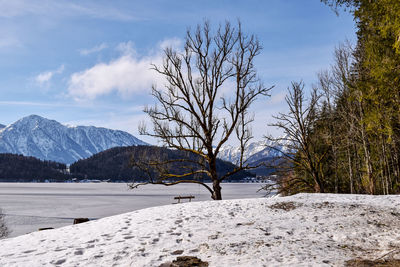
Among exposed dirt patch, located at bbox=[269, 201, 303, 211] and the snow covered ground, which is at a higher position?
exposed dirt patch, located at bbox=[269, 201, 303, 211]

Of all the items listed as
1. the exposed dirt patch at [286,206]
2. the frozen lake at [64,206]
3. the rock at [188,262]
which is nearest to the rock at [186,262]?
the rock at [188,262]

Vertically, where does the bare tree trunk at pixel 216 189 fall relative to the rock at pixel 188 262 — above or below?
above

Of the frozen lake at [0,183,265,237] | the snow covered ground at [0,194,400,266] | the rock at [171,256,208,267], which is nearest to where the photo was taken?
the rock at [171,256,208,267]

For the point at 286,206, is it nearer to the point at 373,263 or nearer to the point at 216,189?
the point at 373,263

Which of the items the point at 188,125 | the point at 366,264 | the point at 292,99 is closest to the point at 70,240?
the point at 366,264

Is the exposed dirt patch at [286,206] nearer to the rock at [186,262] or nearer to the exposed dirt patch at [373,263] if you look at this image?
the exposed dirt patch at [373,263]

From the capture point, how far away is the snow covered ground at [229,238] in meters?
5.81

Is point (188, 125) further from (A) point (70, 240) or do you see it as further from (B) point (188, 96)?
(A) point (70, 240)

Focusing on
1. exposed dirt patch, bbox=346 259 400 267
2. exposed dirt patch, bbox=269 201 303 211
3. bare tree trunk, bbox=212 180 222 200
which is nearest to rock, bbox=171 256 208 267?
exposed dirt patch, bbox=346 259 400 267

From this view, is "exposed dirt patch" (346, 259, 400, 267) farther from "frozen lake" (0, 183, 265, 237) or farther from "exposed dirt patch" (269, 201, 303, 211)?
"frozen lake" (0, 183, 265, 237)

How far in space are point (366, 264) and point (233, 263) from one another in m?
2.37

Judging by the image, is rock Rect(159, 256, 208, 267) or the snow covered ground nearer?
rock Rect(159, 256, 208, 267)

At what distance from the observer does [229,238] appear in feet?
22.6

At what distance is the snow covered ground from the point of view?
19.1ft
